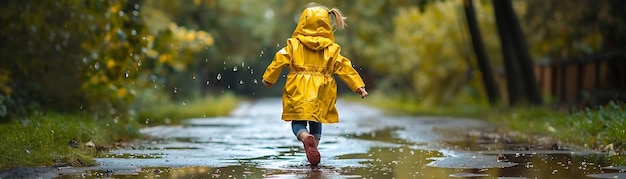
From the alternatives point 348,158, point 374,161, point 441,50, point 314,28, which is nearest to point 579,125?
point 348,158

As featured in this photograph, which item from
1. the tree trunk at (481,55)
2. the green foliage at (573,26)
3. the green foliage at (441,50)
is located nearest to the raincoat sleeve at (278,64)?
the green foliage at (573,26)

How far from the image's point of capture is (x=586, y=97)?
21016 mm

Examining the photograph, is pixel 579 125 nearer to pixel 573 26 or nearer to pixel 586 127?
pixel 586 127

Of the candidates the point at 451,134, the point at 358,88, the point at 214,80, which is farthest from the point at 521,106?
the point at 214,80

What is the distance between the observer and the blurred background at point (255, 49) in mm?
15367

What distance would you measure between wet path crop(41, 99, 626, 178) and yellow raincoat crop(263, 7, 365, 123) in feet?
1.64

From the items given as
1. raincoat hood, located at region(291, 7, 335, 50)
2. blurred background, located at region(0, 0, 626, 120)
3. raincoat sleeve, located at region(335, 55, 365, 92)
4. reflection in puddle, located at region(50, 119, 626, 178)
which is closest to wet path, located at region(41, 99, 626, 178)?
reflection in puddle, located at region(50, 119, 626, 178)

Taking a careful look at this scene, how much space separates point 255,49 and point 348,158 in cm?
3283

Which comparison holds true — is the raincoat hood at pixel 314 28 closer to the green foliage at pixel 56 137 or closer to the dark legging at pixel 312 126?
the dark legging at pixel 312 126

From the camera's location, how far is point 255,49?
43.1m

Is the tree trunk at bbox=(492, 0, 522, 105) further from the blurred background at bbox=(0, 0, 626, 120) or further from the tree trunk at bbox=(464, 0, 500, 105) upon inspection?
the tree trunk at bbox=(464, 0, 500, 105)

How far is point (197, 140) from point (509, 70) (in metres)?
11.4

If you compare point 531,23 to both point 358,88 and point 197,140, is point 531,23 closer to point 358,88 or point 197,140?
point 197,140

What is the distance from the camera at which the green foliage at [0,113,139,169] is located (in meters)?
9.06
